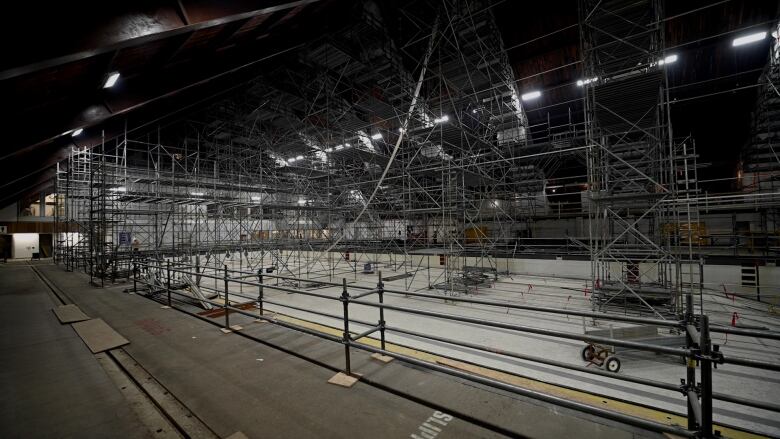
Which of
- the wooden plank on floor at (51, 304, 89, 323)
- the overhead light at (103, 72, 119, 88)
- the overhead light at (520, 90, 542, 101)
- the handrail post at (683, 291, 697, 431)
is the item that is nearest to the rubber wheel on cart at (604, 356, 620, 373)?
the handrail post at (683, 291, 697, 431)

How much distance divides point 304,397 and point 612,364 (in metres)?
4.48

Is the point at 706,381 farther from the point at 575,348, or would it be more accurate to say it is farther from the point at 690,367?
the point at 575,348

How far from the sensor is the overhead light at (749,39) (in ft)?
39.4

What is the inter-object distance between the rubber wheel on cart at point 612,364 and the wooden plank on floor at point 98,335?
22.9ft

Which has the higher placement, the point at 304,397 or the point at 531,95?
the point at 531,95

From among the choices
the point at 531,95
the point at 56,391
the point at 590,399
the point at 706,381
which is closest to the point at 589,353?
the point at 590,399

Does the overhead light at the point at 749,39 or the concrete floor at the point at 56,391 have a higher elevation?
the overhead light at the point at 749,39

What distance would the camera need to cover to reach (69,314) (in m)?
6.09

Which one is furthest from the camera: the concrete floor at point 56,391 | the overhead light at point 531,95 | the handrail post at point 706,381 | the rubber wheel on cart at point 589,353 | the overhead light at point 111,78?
the overhead light at point 531,95

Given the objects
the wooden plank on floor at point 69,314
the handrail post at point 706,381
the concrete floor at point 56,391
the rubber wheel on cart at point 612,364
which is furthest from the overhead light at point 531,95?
the wooden plank on floor at point 69,314

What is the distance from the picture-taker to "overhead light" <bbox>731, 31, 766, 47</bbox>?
12008mm

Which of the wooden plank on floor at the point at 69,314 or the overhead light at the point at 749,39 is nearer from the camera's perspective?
the wooden plank on floor at the point at 69,314

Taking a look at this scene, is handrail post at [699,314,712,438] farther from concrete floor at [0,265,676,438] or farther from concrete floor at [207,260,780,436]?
concrete floor at [207,260,780,436]

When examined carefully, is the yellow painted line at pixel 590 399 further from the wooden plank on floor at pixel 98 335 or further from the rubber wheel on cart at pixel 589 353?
the wooden plank on floor at pixel 98 335
